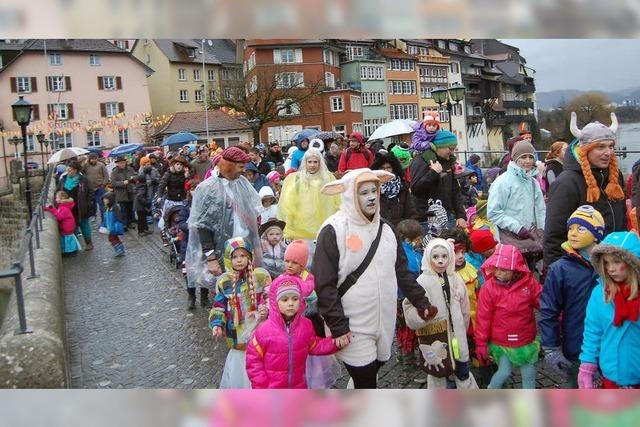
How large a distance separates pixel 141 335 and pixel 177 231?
7.49 ft

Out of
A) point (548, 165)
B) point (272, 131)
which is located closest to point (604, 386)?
point (548, 165)

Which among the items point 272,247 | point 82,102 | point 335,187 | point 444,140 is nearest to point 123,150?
point 272,247

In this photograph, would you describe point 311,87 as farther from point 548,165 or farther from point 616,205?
point 616,205

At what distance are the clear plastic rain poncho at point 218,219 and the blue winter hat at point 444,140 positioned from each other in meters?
1.82

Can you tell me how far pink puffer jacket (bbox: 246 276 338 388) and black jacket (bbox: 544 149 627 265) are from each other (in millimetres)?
1438

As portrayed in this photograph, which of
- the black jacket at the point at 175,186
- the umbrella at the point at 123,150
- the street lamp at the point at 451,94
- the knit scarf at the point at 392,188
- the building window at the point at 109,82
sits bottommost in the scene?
the knit scarf at the point at 392,188

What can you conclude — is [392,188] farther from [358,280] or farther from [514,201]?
[358,280]

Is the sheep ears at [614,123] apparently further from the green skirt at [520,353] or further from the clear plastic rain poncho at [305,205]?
the clear plastic rain poncho at [305,205]

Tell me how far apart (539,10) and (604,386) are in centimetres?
234

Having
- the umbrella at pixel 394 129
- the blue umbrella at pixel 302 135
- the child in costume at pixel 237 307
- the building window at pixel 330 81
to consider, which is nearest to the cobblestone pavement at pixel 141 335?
the child in costume at pixel 237 307

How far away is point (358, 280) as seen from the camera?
3.08 metres

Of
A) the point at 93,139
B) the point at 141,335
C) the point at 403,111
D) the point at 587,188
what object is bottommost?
the point at 141,335

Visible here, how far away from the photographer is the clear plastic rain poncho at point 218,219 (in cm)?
459

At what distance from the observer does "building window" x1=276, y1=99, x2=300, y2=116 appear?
27.1 meters
